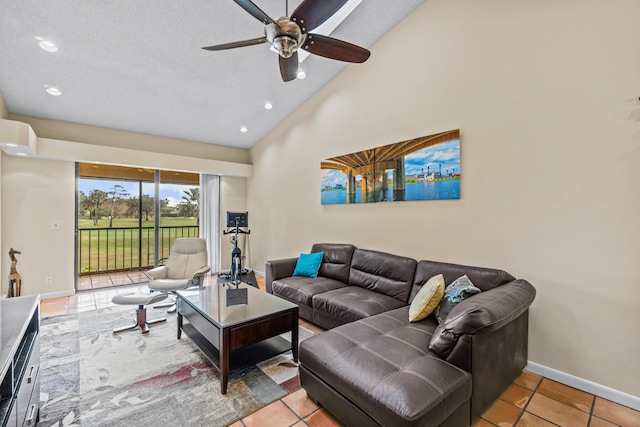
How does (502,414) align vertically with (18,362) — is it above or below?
below

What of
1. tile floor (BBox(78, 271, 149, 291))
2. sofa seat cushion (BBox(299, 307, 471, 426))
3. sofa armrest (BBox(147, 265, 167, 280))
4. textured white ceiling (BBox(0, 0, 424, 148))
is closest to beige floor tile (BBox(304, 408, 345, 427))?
sofa seat cushion (BBox(299, 307, 471, 426))

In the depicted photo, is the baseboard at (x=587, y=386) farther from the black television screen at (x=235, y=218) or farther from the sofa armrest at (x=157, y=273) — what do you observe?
the black television screen at (x=235, y=218)

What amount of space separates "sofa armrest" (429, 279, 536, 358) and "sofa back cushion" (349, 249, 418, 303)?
3.61ft

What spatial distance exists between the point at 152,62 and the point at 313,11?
2.45 metres

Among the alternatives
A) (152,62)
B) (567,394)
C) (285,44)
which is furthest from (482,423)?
(152,62)

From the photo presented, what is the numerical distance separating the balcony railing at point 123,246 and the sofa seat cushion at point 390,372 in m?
4.60

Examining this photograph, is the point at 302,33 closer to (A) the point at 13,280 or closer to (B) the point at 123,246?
(A) the point at 13,280

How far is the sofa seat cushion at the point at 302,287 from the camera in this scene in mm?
3254

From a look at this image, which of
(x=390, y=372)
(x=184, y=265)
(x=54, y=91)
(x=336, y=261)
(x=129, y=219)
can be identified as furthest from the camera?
(x=129, y=219)

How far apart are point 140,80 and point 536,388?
5.11m

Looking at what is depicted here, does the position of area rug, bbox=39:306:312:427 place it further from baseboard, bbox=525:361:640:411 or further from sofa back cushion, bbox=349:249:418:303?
baseboard, bbox=525:361:640:411

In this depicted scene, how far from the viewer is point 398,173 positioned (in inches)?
132

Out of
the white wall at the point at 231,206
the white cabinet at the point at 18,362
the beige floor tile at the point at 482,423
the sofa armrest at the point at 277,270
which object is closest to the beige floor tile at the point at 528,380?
the beige floor tile at the point at 482,423

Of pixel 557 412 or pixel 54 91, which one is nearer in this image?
pixel 557 412
